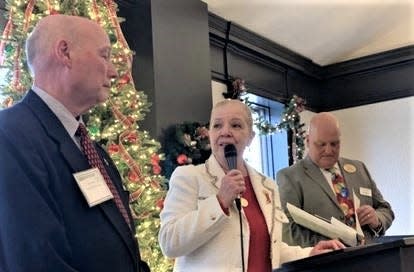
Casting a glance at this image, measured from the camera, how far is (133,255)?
1.54 meters

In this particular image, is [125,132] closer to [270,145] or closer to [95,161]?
[95,161]

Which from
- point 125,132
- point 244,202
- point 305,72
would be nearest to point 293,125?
point 305,72

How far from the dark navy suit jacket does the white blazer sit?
14.7 inches

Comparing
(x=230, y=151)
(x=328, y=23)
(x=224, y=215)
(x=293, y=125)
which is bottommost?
(x=224, y=215)

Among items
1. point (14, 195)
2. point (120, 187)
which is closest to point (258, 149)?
point (120, 187)

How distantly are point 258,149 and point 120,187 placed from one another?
15.3 ft

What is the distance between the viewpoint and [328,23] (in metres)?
5.96

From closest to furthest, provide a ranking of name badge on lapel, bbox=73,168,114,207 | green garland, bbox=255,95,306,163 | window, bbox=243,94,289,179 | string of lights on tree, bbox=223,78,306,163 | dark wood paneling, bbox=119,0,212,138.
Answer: name badge on lapel, bbox=73,168,114,207 < dark wood paneling, bbox=119,0,212,138 < string of lights on tree, bbox=223,78,306,163 < green garland, bbox=255,95,306,163 < window, bbox=243,94,289,179

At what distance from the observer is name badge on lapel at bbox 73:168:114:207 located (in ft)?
4.74

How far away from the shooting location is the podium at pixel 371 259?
147 cm

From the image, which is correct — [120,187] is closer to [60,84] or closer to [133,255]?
[133,255]

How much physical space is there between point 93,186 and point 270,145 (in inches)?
197

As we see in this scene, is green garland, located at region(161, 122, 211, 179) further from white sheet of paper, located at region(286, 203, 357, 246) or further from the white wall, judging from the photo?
the white wall

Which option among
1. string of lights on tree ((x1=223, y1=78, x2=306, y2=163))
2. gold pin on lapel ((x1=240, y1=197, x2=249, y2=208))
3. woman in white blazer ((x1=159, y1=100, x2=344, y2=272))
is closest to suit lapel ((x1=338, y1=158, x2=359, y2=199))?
woman in white blazer ((x1=159, y1=100, x2=344, y2=272))
